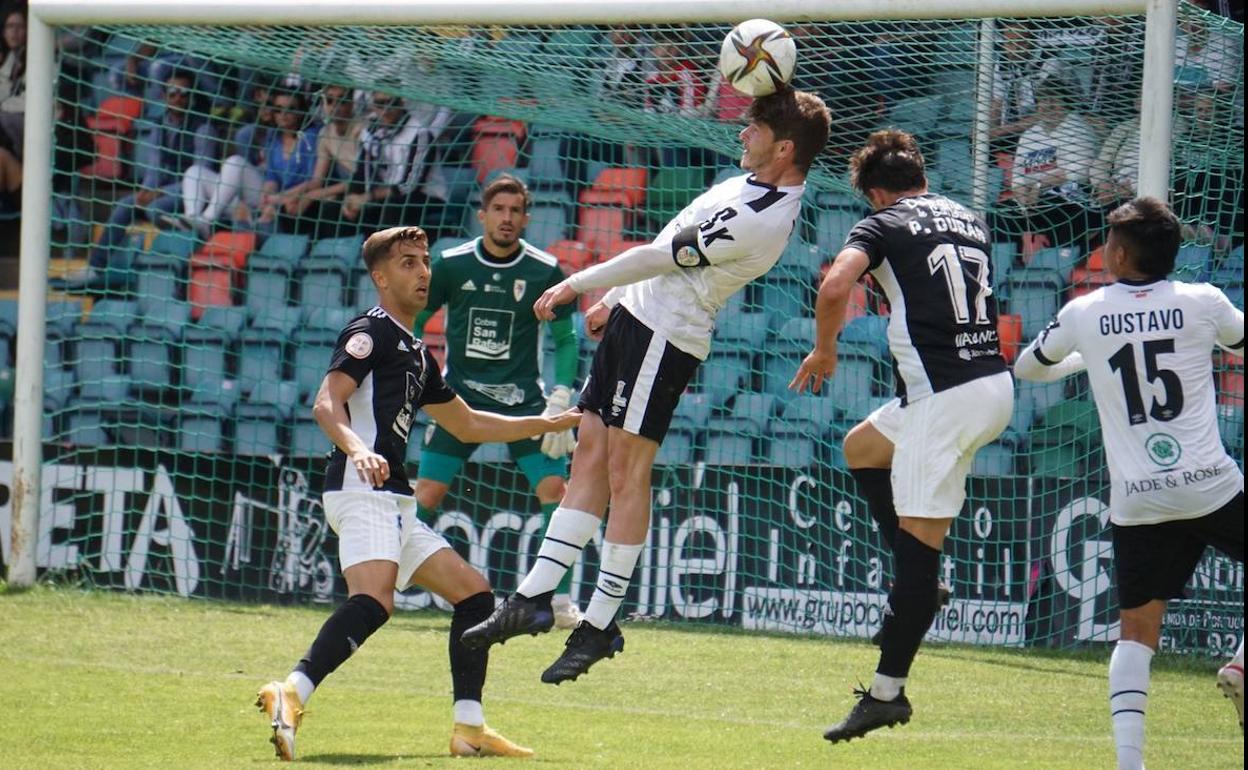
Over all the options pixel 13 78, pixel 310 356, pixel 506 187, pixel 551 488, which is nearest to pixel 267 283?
pixel 310 356

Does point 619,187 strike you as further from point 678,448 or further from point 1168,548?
point 1168,548

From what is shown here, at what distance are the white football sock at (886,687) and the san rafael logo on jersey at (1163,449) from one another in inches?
41.9

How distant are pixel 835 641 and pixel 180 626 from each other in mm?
3557

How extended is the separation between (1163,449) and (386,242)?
2782 mm

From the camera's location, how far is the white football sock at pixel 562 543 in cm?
598

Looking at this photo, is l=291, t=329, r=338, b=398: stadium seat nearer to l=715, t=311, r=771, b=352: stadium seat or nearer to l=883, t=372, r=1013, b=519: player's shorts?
l=715, t=311, r=771, b=352: stadium seat

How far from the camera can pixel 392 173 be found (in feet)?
39.5

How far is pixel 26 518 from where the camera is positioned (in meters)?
10.1

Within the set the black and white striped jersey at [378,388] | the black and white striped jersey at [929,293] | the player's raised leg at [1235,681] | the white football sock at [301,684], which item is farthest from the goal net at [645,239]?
the white football sock at [301,684]

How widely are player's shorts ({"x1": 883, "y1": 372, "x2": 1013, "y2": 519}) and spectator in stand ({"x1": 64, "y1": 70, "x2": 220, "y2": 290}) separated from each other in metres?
8.07

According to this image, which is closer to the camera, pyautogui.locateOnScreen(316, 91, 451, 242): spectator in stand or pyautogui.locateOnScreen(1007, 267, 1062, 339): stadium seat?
pyautogui.locateOnScreen(1007, 267, 1062, 339): stadium seat

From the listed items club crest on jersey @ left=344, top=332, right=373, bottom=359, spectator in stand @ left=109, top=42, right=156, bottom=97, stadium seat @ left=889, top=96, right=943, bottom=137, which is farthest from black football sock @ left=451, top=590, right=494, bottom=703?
spectator in stand @ left=109, top=42, right=156, bottom=97

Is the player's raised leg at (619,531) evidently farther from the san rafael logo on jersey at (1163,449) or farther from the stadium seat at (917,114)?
the stadium seat at (917,114)

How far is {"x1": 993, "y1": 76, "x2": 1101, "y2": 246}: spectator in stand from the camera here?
876 cm
